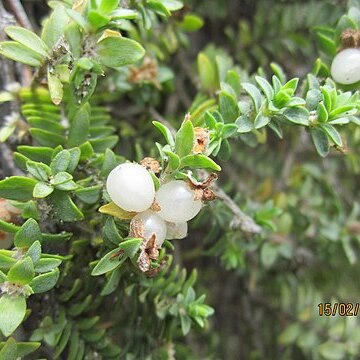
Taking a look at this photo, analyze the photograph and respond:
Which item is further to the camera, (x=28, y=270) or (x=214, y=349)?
(x=214, y=349)

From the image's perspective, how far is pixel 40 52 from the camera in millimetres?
775

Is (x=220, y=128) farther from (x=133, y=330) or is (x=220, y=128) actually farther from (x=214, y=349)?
(x=214, y=349)

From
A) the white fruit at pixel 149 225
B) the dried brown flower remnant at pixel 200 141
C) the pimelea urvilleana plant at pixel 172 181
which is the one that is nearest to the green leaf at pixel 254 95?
the pimelea urvilleana plant at pixel 172 181

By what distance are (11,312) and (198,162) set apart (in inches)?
11.6

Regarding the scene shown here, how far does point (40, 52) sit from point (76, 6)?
80 mm

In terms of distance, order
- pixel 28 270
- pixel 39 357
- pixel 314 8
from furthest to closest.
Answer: pixel 314 8 < pixel 39 357 < pixel 28 270

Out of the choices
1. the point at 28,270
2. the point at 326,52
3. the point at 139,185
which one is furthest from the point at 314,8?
the point at 28,270

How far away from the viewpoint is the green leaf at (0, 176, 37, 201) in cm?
75

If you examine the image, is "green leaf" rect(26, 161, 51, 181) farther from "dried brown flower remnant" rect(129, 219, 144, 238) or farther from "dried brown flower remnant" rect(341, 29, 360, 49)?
"dried brown flower remnant" rect(341, 29, 360, 49)

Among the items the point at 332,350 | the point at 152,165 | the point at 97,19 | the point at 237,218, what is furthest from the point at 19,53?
the point at 332,350

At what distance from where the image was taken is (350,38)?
2.92ft

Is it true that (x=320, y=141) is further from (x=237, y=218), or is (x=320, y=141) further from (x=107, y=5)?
(x=107, y=5)

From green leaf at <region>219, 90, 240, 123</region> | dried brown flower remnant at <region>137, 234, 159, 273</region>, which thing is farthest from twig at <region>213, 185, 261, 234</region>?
dried brown flower remnant at <region>137, 234, 159, 273</region>

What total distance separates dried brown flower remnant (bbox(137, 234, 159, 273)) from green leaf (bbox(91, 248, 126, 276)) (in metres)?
0.04
